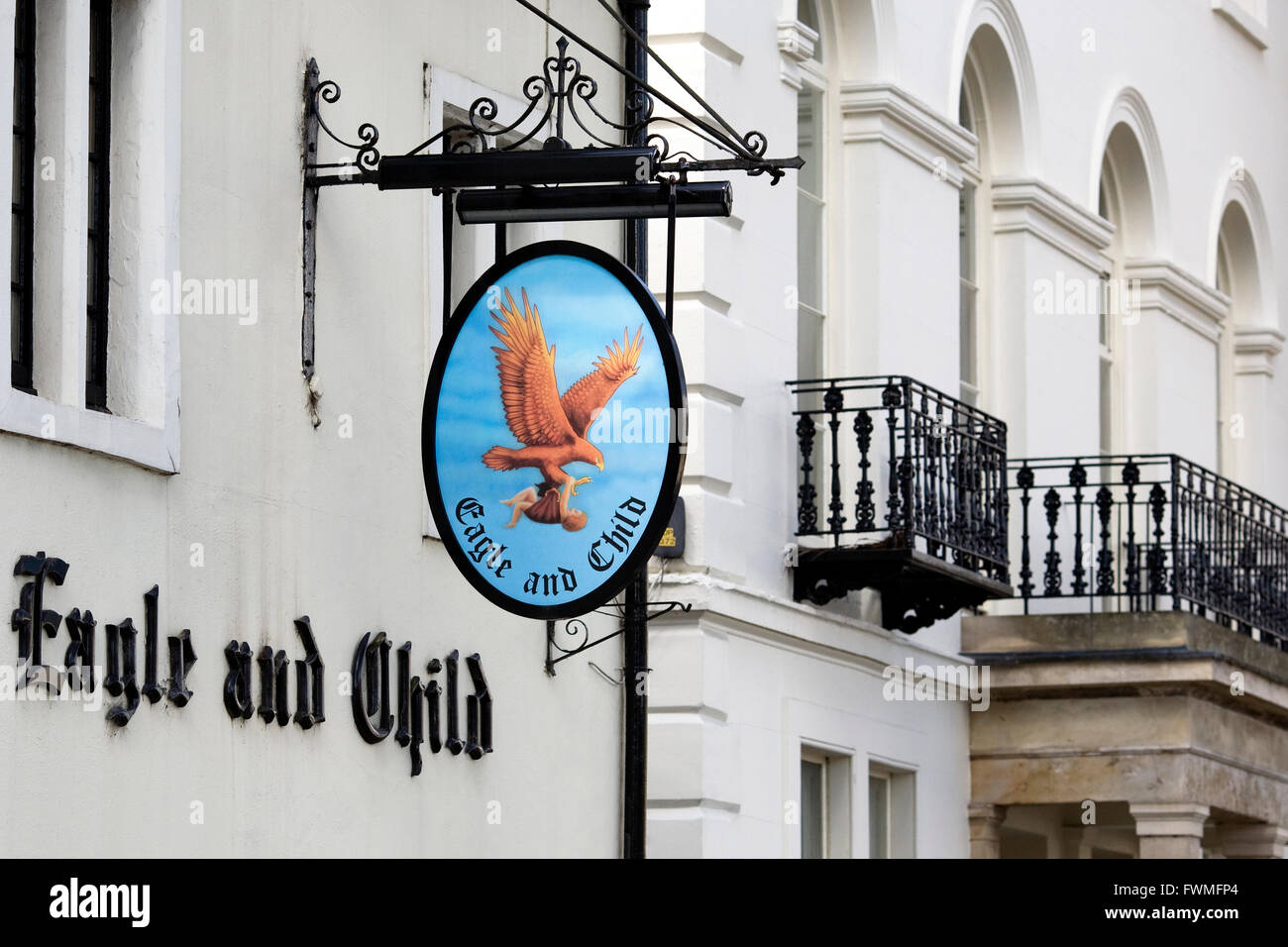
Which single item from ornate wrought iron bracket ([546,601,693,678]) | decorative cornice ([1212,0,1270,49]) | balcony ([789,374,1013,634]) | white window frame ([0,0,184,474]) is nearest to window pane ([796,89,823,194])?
balcony ([789,374,1013,634])

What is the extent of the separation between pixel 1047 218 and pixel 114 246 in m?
11.1

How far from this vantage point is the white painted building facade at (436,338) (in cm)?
932

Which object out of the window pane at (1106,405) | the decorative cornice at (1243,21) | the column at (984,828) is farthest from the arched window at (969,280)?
the decorative cornice at (1243,21)

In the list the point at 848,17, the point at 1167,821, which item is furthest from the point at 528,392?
the point at 1167,821

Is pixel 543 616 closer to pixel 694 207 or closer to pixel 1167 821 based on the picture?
pixel 694 207

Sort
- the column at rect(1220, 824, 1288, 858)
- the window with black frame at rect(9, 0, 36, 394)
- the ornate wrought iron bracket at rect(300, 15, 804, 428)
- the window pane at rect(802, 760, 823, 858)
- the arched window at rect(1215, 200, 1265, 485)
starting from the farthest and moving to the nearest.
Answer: the arched window at rect(1215, 200, 1265, 485) < the column at rect(1220, 824, 1288, 858) < the window pane at rect(802, 760, 823, 858) < the ornate wrought iron bracket at rect(300, 15, 804, 428) < the window with black frame at rect(9, 0, 36, 394)

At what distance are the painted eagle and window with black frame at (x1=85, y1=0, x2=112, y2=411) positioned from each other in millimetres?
1391

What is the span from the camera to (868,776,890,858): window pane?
665 inches

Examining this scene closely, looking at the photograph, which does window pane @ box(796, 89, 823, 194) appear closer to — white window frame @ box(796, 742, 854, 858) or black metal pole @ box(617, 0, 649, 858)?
Answer: black metal pole @ box(617, 0, 649, 858)

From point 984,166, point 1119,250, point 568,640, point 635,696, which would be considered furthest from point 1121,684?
point 568,640

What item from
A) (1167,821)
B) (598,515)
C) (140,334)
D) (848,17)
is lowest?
(1167,821)

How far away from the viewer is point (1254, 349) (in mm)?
24234
